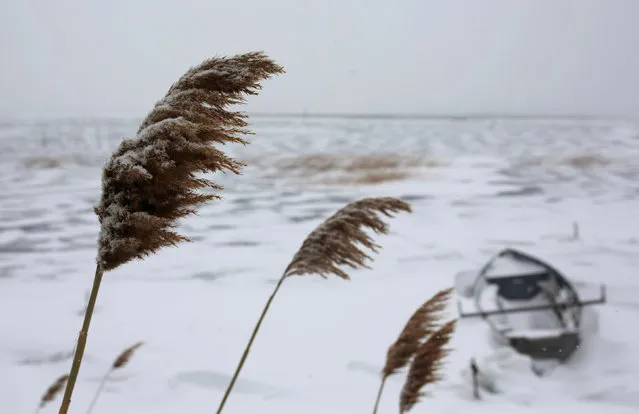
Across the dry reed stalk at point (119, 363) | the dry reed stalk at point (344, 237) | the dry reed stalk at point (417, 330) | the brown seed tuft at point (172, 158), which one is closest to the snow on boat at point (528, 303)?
the dry reed stalk at point (119, 363)

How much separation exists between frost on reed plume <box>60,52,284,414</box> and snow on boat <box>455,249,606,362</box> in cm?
456

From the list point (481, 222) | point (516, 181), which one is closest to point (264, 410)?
point (481, 222)

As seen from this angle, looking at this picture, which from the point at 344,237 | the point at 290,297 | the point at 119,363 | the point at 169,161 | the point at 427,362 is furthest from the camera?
the point at 290,297

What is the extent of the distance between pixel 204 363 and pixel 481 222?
20.7 ft

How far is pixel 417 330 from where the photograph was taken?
1.55m

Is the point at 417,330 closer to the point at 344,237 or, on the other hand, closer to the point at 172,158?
the point at 344,237

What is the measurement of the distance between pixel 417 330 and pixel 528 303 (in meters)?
5.08

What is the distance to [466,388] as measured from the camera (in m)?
4.00

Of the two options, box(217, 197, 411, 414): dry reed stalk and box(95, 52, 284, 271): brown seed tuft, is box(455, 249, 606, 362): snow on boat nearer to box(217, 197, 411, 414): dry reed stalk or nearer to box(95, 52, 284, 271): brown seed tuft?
box(217, 197, 411, 414): dry reed stalk

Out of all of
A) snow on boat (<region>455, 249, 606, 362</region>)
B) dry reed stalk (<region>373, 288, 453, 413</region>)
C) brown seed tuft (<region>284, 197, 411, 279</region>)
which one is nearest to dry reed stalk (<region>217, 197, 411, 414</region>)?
brown seed tuft (<region>284, 197, 411, 279</region>)

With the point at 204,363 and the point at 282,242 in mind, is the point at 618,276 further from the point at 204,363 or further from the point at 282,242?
the point at 204,363

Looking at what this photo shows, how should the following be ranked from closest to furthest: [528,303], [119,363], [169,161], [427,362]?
[169,161] < [427,362] < [119,363] < [528,303]

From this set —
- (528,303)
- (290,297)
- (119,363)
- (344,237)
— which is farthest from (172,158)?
(528,303)

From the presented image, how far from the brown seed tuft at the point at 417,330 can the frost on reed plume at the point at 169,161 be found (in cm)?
89
